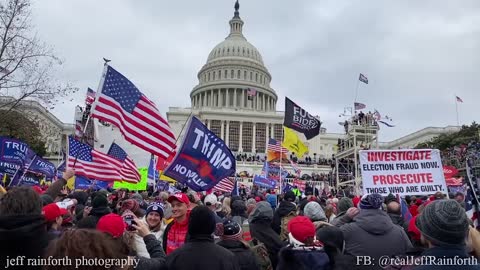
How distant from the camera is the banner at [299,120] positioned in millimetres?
15047

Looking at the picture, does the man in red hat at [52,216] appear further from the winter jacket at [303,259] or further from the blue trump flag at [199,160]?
the blue trump flag at [199,160]

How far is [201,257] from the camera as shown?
296 centimetres

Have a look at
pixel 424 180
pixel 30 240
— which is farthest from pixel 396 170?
pixel 30 240

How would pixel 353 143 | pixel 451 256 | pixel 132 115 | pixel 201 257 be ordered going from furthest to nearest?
1. pixel 353 143
2. pixel 132 115
3. pixel 201 257
4. pixel 451 256

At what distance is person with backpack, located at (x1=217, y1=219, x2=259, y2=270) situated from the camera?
3494mm

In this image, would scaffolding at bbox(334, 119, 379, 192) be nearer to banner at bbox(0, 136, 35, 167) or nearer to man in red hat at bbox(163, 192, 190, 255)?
banner at bbox(0, 136, 35, 167)

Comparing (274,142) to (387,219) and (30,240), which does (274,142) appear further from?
(30,240)

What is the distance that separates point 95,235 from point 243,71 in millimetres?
86784

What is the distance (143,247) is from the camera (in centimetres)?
329

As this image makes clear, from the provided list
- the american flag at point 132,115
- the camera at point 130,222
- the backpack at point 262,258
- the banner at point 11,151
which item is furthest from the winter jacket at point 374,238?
the banner at point 11,151

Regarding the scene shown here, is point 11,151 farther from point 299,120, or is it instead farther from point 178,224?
point 299,120

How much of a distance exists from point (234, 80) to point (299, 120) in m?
69.9

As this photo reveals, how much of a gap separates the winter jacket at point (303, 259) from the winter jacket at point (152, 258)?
987 millimetres

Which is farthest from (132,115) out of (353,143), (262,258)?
(353,143)
